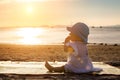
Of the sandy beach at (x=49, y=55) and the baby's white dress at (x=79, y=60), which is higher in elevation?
the baby's white dress at (x=79, y=60)

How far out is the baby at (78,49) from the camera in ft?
30.4

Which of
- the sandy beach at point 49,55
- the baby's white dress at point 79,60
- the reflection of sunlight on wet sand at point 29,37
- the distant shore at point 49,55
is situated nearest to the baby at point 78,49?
the baby's white dress at point 79,60

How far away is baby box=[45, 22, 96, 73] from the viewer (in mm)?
9266

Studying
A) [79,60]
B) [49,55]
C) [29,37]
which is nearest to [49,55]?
[49,55]

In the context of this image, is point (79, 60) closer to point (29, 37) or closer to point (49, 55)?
point (49, 55)

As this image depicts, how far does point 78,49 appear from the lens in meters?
9.30

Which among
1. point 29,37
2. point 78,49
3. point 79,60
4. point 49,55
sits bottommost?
point 29,37

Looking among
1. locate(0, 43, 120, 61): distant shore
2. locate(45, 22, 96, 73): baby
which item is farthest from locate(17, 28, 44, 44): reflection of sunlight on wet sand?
locate(45, 22, 96, 73): baby

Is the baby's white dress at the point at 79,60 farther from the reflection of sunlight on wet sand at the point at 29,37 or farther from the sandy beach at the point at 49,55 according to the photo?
the reflection of sunlight on wet sand at the point at 29,37

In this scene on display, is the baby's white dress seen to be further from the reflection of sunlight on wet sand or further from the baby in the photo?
the reflection of sunlight on wet sand

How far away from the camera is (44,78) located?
8789 mm

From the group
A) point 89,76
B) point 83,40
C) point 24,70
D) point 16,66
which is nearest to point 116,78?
point 89,76

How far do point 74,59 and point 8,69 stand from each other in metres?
1.92

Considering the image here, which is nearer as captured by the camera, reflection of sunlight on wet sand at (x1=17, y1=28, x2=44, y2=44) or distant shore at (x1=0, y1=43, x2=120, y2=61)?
distant shore at (x1=0, y1=43, x2=120, y2=61)
